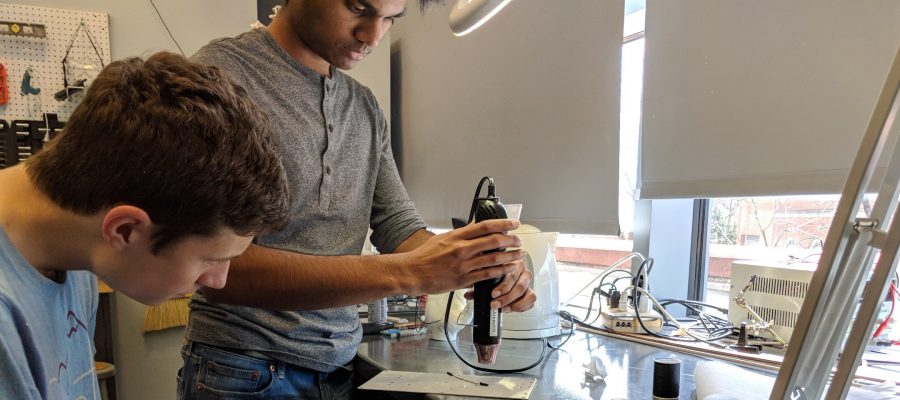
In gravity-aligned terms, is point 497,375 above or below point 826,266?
below

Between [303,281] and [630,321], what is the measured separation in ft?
3.11

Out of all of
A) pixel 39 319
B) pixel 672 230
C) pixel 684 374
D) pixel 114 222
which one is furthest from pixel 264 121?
pixel 672 230

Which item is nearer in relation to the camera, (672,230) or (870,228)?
(870,228)

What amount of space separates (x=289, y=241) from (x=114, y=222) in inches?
17.5

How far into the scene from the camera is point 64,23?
6.80ft

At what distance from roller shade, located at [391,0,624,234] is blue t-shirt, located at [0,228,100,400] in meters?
1.23

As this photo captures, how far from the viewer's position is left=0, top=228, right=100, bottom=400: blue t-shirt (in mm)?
541

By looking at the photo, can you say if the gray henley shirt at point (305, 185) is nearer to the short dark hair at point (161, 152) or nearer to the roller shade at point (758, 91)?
the short dark hair at point (161, 152)

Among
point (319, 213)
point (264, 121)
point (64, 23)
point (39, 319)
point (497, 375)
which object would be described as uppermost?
point (64, 23)

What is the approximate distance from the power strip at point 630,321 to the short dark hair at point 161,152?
1109mm

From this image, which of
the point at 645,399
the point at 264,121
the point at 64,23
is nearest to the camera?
the point at 264,121

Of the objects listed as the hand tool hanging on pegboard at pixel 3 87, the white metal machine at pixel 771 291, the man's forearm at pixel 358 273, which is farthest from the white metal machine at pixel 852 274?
the hand tool hanging on pegboard at pixel 3 87

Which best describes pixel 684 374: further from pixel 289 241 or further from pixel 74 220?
pixel 74 220

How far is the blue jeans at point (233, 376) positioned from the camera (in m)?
0.94
